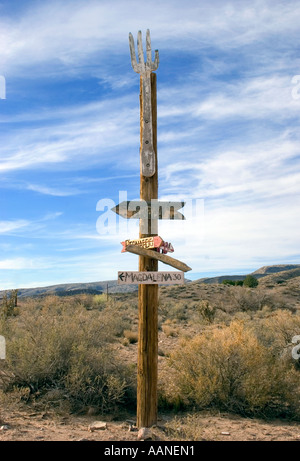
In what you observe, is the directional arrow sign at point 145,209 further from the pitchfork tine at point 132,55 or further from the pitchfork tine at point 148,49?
the pitchfork tine at point 148,49

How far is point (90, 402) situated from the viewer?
9.13m

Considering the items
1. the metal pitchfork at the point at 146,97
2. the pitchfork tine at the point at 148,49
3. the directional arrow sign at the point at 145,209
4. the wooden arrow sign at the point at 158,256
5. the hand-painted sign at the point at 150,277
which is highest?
the pitchfork tine at the point at 148,49

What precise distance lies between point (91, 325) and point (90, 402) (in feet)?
8.47

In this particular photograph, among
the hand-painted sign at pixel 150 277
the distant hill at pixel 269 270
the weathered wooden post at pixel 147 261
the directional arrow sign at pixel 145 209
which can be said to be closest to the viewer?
the hand-painted sign at pixel 150 277

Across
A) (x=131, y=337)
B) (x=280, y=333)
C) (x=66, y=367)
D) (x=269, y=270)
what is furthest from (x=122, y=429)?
(x=269, y=270)

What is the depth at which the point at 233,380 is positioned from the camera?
945 centimetres

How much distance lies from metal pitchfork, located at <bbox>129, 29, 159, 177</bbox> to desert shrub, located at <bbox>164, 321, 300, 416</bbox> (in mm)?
4279

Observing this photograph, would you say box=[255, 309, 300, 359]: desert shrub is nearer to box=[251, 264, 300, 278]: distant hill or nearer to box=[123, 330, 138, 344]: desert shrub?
box=[123, 330, 138, 344]: desert shrub

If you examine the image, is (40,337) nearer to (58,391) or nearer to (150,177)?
(58,391)

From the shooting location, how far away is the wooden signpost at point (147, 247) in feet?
26.3

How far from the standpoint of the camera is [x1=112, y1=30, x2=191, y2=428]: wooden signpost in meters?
8.01

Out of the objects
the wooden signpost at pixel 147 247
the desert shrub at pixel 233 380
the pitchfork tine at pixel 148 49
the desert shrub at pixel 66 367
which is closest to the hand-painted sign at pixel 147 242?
the wooden signpost at pixel 147 247

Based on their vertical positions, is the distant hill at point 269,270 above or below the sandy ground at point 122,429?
above
